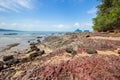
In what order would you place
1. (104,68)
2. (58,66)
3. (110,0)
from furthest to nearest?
(110,0) < (58,66) < (104,68)

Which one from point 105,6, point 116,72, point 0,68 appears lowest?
point 0,68

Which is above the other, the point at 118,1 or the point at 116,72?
the point at 118,1

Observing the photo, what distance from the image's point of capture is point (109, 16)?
98.2 feet

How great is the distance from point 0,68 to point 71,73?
481 cm

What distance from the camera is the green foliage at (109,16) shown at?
28.2 metres

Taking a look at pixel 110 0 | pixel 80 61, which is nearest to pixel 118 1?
pixel 110 0

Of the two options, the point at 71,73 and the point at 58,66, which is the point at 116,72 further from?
the point at 58,66

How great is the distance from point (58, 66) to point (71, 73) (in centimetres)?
80

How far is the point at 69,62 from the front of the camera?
778 centimetres

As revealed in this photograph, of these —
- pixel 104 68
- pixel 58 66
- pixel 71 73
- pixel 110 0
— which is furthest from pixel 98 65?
pixel 110 0

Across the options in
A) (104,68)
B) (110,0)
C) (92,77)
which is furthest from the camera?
(110,0)

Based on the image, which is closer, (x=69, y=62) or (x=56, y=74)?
(x=56, y=74)

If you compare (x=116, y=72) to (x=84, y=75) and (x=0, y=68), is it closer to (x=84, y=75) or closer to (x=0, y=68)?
(x=84, y=75)

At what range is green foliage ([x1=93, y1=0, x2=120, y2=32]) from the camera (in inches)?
1109
